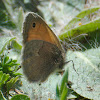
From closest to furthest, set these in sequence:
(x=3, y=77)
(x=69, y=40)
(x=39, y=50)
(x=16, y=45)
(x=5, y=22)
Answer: (x=3, y=77) → (x=39, y=50) → (x=16, y=45) → (x=69, y=40) → (x=5, y=22)

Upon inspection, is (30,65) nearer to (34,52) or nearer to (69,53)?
(34,52)

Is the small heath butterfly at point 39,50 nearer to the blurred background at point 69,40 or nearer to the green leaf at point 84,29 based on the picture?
the blurred background at point 69,40

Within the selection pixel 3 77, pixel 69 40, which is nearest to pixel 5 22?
pixel 69 40

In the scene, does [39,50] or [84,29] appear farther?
[84,29]

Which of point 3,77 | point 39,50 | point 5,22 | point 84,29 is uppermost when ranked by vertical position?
point 5,22

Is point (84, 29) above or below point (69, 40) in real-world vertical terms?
above

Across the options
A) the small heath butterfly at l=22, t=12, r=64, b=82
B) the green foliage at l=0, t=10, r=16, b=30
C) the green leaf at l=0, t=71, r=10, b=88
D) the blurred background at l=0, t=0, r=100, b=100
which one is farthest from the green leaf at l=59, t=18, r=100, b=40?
the green leaf at l=0, t=71, r=10, b=88

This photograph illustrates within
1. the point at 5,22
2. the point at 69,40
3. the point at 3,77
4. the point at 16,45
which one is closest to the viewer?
the point at 3,77

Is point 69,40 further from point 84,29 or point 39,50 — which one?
point 39,50

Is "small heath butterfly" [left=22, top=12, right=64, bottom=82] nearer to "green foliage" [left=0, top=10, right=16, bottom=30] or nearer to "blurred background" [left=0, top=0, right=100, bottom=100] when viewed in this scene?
"blurred background" [left=0, top=0, right=100, bottom=100]

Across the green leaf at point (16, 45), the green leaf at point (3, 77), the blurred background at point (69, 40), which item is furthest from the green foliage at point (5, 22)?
the green leaf at point (3, 77)
